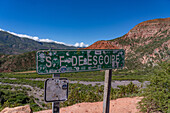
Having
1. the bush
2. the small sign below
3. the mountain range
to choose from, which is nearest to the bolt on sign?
the small sign below

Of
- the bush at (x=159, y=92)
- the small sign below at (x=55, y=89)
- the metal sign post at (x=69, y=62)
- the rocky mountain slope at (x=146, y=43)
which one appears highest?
the rocky mountain slope at (x=146, y=43)

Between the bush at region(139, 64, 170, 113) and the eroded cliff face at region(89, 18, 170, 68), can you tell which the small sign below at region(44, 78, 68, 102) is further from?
the eroded cliff face at region(89, 18, 170, 68)

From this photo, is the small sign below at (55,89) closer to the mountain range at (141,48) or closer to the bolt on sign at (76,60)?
the bolt on sign at (76,60)

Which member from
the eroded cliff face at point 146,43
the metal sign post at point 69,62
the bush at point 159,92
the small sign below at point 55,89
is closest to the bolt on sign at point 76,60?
the metal sign post at point 69,62

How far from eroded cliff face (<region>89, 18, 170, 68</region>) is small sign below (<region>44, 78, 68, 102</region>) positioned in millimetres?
45645

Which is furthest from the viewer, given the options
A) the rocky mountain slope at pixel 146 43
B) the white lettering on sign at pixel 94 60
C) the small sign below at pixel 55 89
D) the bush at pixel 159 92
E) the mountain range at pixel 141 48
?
the mountain range at pixel 141 48

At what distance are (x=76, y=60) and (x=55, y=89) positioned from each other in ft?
1.94

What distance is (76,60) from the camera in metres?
2.10

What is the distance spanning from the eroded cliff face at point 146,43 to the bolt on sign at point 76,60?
146 ft

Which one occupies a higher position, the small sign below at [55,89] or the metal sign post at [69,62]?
the metal sign post at [69,62]

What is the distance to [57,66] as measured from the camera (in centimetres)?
189

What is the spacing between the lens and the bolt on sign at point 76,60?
1799 mm

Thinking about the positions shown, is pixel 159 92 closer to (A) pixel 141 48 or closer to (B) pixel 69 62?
(B) pixel 69 62

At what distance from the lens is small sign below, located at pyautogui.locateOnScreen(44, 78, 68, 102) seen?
5.83ft
